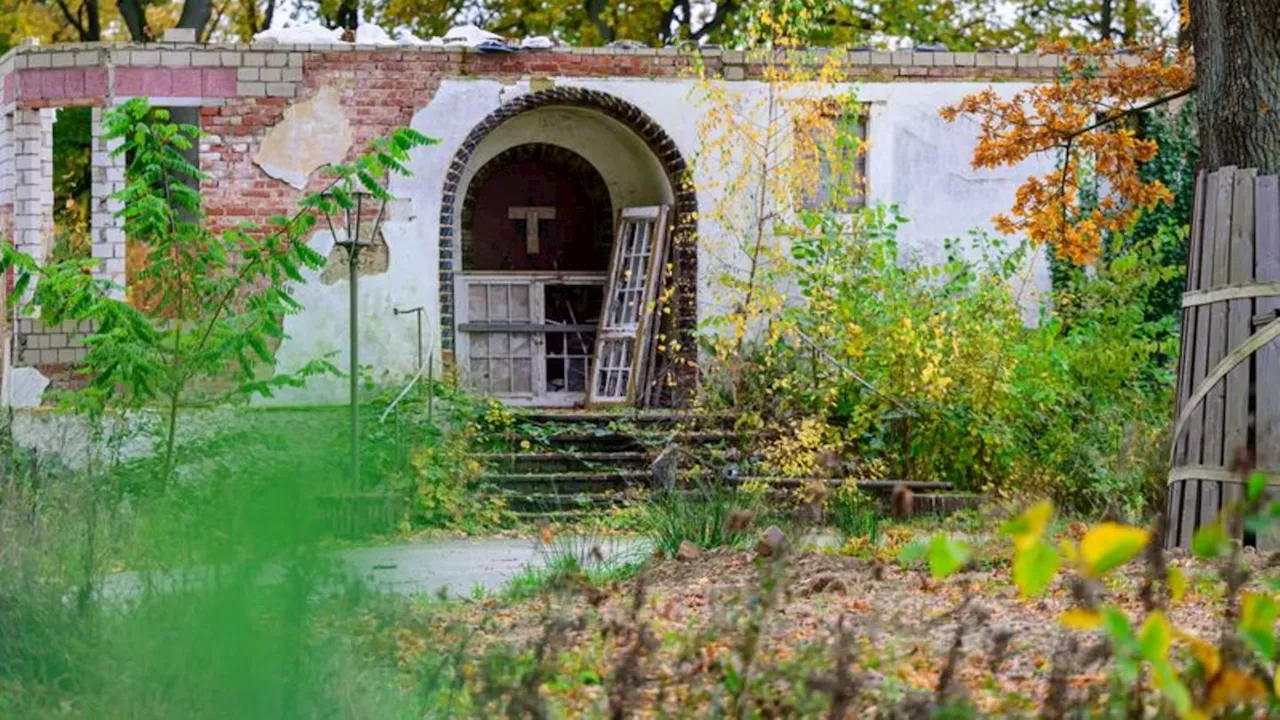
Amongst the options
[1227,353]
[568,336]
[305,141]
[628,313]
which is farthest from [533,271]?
[1227,353]

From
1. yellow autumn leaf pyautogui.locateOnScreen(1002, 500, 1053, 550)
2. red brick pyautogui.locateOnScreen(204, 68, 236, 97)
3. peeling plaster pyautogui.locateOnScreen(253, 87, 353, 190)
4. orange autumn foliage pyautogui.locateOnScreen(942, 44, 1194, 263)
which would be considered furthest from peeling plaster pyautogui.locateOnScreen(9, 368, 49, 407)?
yellow autumn leaf pyautogui.locateOnScreen(1002, 500, 1053, 550)

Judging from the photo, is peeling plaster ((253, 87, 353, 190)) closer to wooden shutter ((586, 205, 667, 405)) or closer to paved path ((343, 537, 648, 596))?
wooden shutter ((586, 205, 667, 405))

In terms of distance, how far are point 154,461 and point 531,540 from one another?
9.50ft

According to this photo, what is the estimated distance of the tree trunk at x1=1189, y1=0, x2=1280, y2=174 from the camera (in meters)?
10.2

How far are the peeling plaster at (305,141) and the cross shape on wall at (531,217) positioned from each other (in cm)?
281

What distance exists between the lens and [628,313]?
18828 mm

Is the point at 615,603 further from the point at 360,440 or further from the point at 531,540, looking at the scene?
the point at 360,440

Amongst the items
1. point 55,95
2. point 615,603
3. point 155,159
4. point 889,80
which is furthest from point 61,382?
point 615,603

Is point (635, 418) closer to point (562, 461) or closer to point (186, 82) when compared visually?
point (562, 461)

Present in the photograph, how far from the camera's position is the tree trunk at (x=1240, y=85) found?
1023 cm

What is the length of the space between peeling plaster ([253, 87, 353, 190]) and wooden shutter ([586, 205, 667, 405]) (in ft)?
9.33

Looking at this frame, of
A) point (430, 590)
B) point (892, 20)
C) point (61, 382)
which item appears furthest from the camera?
point (892, 20)

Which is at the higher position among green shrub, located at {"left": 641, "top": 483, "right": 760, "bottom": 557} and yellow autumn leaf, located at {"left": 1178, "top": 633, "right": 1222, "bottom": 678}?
yellow autumn leaf, located at {"left": 1178, "top": 633, "right": 1222, "bottom": 678}

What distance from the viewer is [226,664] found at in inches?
188
